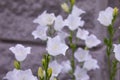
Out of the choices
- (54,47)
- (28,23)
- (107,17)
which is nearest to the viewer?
(54,47)

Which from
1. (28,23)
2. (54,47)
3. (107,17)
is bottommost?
(54,47)

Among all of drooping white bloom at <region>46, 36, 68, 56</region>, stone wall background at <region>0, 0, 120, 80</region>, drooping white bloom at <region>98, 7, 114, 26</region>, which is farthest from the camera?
stone wall background at <region>0, 0, 120, 80</region>

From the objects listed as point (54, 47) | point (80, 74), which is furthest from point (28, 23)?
point (54, 47)

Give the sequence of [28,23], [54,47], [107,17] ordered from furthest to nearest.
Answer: [28,23]
[107,17]
[54,47]

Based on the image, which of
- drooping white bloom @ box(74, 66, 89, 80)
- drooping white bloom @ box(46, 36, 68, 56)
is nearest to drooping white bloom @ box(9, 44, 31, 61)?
drooping white bloom @ box(46, 36, 68, 56)

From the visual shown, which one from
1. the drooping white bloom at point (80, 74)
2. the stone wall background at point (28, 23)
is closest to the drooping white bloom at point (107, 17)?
the drooping white bloom at point (80, 74)

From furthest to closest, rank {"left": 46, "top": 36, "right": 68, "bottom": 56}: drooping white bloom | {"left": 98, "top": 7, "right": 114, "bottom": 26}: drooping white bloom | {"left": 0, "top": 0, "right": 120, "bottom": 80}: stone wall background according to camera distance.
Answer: {"left": 0, "top": 0, "right": 120, "bottom": 80}: stone wall background, {"left": 98, "top": 7, "right": 114, "bottom": 26}: drooping white bloom, {"left": 46, "top": 36, "right": 68, "bottom": 56}: drooping white bloom

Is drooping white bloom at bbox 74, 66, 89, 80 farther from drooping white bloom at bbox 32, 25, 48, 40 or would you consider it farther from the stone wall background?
the stone wall background

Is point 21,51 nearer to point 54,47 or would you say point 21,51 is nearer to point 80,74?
point 54,47
